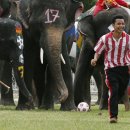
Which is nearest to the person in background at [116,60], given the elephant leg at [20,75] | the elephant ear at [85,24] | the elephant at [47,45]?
the elephant at [47,45]

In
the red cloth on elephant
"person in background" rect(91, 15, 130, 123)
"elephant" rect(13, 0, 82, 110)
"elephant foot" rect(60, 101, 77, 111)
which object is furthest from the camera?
the red cloth on elephant

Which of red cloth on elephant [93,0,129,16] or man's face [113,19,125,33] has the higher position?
red cloth on elephant [93,0,129,16]

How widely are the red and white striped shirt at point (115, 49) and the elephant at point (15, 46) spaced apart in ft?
10.2

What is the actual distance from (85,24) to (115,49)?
4.08m

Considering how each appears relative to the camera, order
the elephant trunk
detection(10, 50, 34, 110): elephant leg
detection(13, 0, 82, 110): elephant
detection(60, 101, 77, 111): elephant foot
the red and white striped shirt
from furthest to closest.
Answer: detection(60, 101, 77, 111): elephant foot < detection(10, 50, 34, 110): elephant leg < detection(13, 0, 82, 110): elephant < the elephant trunk < the red and white striped shirt

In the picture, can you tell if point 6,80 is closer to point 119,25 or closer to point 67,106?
point 67,106

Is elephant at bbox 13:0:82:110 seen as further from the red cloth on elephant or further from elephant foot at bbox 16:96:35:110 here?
the red cloth on elephant

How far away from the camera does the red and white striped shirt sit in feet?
35.8

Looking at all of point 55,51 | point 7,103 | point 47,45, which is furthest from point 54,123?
point 7,103

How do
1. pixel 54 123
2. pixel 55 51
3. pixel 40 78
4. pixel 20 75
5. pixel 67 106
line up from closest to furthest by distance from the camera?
pixel 54 123 < pixel 55 51 < pixel 20 75 < pixel 67 106 < pixel 40 78

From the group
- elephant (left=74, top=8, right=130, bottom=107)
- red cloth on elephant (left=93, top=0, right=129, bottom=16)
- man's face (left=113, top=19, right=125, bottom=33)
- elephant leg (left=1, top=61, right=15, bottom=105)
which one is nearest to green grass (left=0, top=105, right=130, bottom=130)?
man's face (left=113, top=19, right=125, bottom=33)

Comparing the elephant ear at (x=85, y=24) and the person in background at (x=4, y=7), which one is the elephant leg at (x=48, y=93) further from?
the person in background at (x=4, y=7)

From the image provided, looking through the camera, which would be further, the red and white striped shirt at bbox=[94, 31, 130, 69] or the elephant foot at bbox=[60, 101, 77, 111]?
the elephant foot at bbox=[60, 101, 77, 111]

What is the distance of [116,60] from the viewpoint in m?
10.9
